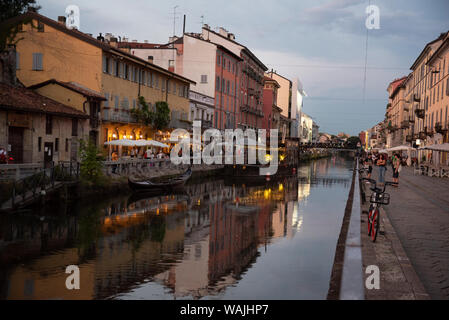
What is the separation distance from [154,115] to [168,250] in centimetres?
2638

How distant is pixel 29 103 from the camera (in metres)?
26.3

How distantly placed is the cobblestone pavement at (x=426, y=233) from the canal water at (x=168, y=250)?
2.11 metres

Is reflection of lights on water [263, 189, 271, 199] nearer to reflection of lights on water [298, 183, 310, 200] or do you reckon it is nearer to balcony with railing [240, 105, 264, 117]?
reflection of lights on water [298, 183, 310, 200]

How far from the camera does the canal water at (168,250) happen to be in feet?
34.7

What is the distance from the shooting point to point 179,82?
157ft

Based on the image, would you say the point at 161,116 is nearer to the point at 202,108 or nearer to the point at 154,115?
the point at 154,115

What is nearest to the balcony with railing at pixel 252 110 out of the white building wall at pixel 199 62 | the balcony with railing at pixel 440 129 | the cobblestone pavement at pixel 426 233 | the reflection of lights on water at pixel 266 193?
the white building wall at pixel 199 62

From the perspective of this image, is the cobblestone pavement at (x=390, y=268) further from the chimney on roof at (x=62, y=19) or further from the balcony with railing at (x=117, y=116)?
the chimney on roof at (x=62, y=19)

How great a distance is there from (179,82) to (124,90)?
11692 millimetres

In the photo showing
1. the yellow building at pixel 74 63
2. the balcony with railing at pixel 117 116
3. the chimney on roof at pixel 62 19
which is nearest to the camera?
the yellow building at pixel 74 63

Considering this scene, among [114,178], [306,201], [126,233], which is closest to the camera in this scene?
[126,233]

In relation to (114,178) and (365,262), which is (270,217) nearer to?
(114,178)

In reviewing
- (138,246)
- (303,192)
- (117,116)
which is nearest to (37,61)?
(117,116)
